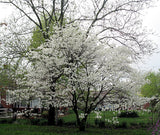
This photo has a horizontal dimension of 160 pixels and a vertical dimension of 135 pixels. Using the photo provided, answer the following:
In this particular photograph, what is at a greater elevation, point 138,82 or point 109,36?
point 109,36

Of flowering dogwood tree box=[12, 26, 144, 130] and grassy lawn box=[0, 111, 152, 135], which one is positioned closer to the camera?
flowering dogwood tree box=[12, 26, 144, 130]

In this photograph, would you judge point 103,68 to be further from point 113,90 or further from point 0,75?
point 0,75

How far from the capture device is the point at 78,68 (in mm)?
7734

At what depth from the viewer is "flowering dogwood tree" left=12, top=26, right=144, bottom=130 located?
7.17m

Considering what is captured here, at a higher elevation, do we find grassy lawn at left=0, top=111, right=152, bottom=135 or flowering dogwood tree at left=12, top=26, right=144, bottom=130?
flowering dogwood tree at left=12, top=26, right=144, bottom=130

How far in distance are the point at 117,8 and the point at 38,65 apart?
7296mm

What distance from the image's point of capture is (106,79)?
7.14 m

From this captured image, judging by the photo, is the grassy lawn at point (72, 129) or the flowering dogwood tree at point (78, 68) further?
the grassy lawn at point (72, 129)

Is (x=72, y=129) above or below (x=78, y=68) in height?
below

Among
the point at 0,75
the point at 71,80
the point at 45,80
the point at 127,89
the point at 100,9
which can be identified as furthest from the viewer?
the point at 0,75

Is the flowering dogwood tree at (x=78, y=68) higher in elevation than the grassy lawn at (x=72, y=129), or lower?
higher

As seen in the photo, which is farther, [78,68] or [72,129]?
[72,129]

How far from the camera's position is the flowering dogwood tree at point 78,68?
23.5 feet

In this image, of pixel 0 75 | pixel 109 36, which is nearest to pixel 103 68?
pixel 109 36
